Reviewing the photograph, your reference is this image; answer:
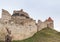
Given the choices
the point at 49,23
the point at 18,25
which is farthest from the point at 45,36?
the point at 49,23

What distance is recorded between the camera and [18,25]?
45000 millimetres

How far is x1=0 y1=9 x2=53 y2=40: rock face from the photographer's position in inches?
1738

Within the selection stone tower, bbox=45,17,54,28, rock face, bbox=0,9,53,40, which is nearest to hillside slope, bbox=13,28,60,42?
rock face, bbox=0,9,53,40

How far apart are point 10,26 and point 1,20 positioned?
167 centimetres

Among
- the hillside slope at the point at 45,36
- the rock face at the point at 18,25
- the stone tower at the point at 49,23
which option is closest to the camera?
the hillside slope at the point at 45,36

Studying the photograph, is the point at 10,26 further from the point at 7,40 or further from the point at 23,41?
the point at 7,40

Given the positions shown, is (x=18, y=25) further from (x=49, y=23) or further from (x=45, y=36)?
(x=49, y=23)

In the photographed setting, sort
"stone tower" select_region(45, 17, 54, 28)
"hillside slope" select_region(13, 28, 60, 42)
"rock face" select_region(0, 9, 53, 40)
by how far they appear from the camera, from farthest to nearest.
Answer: "stone tower" select_region(45, 17, 54, 28)
"rock face" select_region(0, 9, 53, 40)
"hillside slope" select_region(13, 28, 60, 42)

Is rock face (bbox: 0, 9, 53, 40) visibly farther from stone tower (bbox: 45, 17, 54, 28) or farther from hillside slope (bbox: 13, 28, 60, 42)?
stone tower (bbox: 45, 17, 54, 28)

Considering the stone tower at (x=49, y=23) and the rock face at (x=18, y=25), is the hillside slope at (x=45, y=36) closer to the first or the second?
the rock face at (x=18, y=25)

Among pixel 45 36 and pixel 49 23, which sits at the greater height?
pixel 49 23

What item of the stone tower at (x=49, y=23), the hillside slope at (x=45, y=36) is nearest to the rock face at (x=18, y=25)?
the hillside slope at (x=45, y=36)

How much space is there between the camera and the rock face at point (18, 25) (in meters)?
44.2

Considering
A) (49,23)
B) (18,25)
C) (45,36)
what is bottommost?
(45,36)
